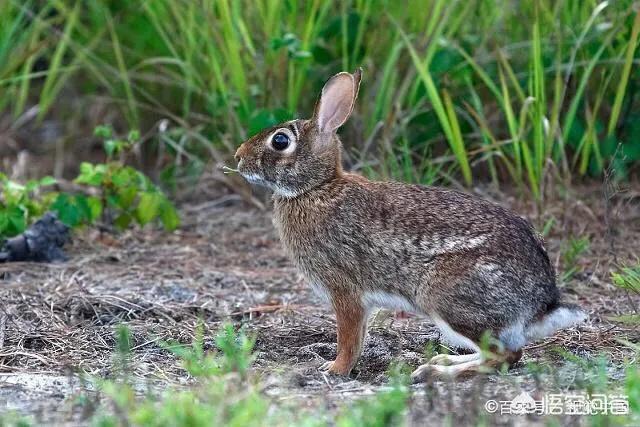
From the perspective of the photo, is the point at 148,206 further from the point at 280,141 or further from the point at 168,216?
the point at 280,141

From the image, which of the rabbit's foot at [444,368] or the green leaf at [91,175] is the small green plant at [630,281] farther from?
the green leaf at [91,175]

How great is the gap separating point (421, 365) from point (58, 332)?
1.56m

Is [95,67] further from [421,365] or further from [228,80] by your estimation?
[421,365]

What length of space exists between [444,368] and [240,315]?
1.39 metres

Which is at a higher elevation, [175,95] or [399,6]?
[399,6]

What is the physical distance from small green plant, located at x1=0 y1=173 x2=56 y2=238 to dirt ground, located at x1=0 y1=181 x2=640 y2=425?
0.25 m

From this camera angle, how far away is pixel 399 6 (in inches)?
275

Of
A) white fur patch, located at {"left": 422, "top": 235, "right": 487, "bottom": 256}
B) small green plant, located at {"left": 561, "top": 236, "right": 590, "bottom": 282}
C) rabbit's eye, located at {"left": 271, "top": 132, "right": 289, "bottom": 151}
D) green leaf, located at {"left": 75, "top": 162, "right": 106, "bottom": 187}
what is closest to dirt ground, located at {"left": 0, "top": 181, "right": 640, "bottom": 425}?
small green plant, located at {"left": 561, "top": 236, "right": 590, "bottom": 282}

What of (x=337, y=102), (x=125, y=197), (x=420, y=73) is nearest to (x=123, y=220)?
(x=125, y=197)

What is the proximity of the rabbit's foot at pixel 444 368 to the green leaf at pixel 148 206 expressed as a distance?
2.53 meters

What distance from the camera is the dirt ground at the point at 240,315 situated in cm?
405

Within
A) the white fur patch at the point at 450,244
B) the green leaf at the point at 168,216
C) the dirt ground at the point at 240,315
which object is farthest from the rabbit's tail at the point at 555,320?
the green leaf at the point at 168,216

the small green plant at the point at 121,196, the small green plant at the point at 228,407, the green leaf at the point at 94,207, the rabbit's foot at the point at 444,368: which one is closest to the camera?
the small green plant at the point at 228,407

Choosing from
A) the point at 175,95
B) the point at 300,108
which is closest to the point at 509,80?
the point at 300,108
